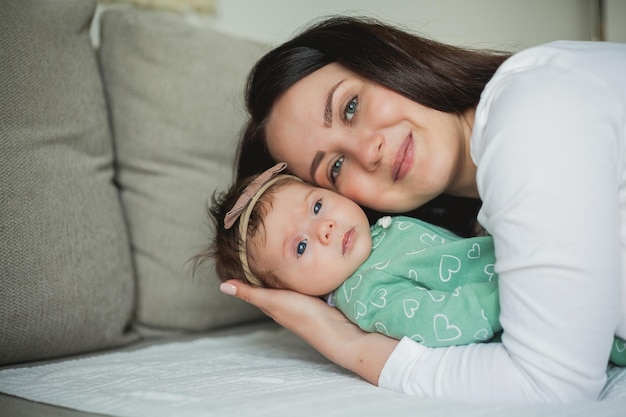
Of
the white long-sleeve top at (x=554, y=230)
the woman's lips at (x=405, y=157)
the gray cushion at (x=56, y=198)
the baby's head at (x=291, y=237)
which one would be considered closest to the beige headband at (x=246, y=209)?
the baby's head at (x=291, y=237)

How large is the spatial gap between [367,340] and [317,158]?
421mm

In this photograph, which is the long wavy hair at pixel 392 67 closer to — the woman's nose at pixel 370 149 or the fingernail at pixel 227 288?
the woman's nose at pixel 370 149

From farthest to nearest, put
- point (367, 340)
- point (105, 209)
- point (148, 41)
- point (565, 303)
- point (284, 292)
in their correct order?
point (148, 41), point (105, 209), point (284, 292), point (367, 340), point (565, 303)

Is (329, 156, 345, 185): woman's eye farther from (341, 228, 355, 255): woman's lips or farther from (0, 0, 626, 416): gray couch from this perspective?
(0, 0, 626, 416): gray couch

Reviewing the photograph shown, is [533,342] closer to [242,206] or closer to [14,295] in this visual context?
[242,206]

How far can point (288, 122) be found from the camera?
1389 mm

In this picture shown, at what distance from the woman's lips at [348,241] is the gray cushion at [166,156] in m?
0.58

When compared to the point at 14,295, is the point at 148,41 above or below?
above

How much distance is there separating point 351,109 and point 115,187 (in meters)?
0.73

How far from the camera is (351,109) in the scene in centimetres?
131

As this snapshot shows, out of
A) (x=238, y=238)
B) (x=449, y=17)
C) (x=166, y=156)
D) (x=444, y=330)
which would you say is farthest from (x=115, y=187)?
(x=449, y=17)

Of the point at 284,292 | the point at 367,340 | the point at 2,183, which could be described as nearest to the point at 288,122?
the point at 284,292

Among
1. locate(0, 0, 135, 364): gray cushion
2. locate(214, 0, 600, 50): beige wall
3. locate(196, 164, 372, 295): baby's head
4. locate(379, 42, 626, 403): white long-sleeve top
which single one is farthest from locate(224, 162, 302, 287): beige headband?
locate(214, 0, 600, 50): beige wall

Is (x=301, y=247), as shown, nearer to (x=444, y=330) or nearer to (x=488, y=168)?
(x=444, y=330)
